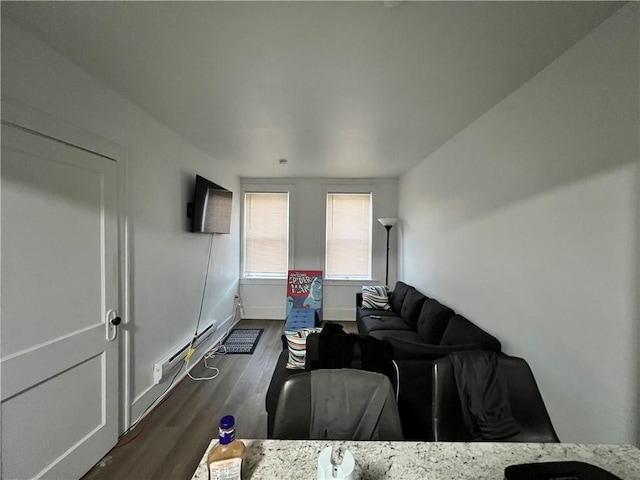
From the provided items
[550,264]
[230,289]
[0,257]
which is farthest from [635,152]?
[230,289]

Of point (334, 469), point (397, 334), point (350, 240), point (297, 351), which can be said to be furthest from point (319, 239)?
point (334, 469)

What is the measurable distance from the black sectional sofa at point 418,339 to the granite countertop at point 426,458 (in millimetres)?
340

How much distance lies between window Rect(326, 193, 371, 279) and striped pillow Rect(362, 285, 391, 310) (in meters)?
0.80

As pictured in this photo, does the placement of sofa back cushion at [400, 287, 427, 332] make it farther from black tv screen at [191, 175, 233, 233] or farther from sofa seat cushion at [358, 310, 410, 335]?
black tv screen at [191, 175, 233, 233]

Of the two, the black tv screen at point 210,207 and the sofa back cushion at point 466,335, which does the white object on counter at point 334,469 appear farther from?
the black tv screen at point 210,207

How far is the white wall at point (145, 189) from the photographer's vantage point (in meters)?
1.33

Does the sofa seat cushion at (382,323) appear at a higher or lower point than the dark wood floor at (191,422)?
higher

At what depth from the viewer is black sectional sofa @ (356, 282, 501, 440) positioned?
1.51 metres

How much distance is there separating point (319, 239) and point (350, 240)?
0.60 metres

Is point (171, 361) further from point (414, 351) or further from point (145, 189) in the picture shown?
point (414, 351)

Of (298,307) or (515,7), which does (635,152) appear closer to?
(515,7)

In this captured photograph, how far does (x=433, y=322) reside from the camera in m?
2.49

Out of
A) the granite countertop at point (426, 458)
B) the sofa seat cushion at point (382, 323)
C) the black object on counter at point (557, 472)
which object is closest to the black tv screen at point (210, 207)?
the sofa seat cushion at point (382, 323)

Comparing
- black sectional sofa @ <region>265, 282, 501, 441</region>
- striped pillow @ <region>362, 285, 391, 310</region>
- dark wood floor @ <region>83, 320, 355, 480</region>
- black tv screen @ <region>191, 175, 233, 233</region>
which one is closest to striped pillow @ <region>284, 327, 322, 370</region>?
black sectional sofa @ <region>265, 282, 501, 441</region>
